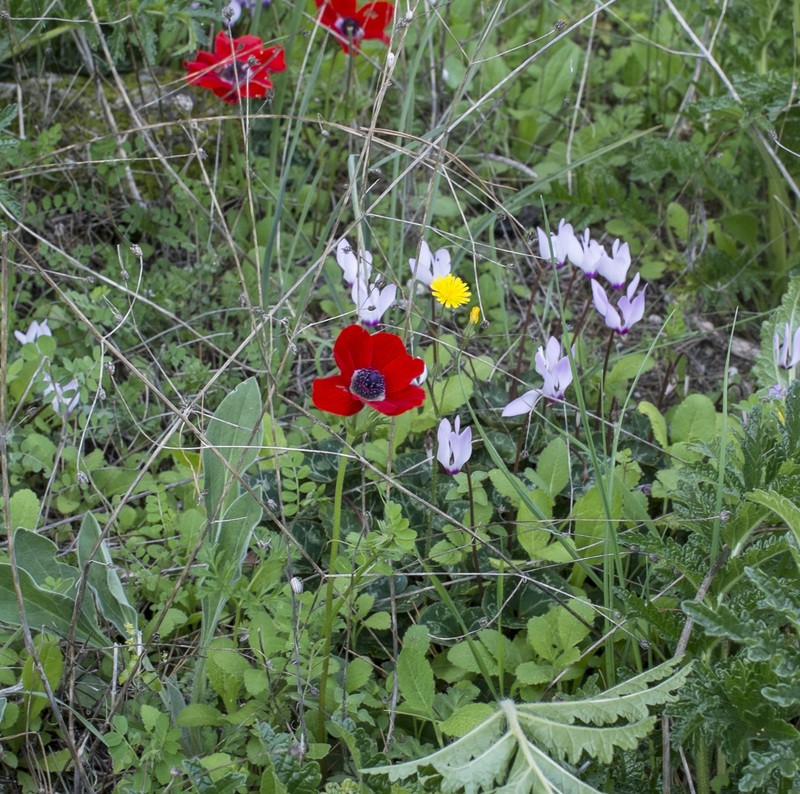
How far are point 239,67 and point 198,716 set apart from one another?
1.48 meters

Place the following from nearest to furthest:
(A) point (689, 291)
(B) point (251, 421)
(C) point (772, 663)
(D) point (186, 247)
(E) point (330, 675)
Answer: (C) point (772, 663) → (E) point (330, 675) → (B) point (251, 421) → (D) point (186, 247) → (A) point (689, 291)

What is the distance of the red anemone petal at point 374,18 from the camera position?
2.40 metres

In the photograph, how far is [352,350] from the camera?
4.61ft

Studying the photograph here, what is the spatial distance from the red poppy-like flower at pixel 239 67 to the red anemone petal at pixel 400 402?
1.03 meters

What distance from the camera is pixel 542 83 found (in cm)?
319

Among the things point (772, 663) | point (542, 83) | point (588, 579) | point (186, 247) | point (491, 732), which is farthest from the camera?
point (542, 83)

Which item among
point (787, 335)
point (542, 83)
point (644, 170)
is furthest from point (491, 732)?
point (542, 83)

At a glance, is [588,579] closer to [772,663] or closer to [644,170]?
[772,663]

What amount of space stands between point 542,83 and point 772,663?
2406 mm

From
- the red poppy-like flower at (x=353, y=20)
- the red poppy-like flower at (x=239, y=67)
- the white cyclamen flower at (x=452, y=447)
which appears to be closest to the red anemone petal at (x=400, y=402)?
the white cyclamen flower at (x=452, y=447)

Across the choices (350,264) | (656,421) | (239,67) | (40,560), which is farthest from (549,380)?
(239,67)

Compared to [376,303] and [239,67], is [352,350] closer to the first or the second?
[376,303]

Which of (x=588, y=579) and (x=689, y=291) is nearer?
(x=588, y=579)

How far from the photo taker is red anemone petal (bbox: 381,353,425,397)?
138cm
